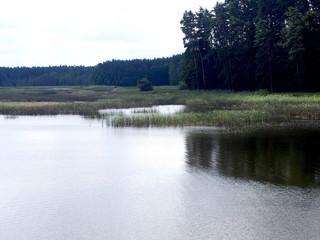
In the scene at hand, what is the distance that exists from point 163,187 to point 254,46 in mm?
50315

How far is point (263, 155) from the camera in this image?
23.4 meters

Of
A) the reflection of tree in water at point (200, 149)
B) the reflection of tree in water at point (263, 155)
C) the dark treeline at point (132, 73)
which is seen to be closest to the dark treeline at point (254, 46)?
the reflection of tree in water at point (263, 155)

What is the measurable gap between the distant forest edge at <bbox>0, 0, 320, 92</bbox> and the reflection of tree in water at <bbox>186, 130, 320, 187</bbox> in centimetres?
2847

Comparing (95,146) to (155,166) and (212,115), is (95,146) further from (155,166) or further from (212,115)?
(212,115)

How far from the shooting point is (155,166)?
2164cm

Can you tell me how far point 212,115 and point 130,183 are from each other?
20081 mm

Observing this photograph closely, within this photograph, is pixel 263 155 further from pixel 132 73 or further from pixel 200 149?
pixel 132 73

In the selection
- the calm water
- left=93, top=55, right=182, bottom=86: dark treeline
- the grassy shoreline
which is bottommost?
the calm water

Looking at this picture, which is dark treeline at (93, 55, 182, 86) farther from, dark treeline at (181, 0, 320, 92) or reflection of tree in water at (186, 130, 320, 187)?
reflection of tree in water at (186, 130, 320, 187)

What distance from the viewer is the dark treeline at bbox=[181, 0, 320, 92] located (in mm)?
57125

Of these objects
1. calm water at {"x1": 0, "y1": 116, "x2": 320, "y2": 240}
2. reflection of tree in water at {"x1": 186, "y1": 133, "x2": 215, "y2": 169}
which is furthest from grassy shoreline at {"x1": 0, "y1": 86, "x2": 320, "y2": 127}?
calm water at {"x1": 0, "y1": 116, "x2": 320, "y2": 240}

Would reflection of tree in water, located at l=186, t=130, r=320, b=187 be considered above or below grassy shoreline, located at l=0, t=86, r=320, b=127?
below

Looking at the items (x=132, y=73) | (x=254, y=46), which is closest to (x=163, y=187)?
(x=254, y=46)

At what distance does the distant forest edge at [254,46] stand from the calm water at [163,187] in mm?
30053
